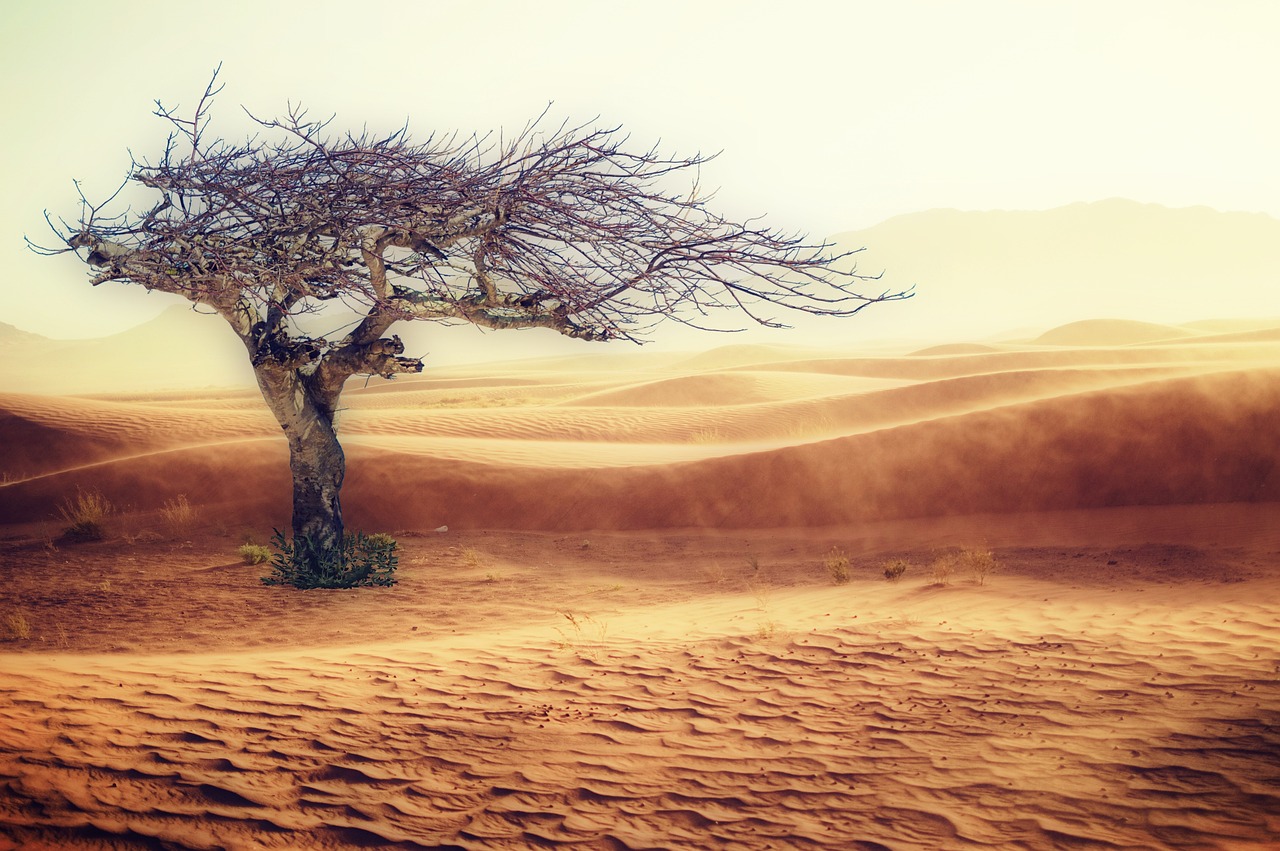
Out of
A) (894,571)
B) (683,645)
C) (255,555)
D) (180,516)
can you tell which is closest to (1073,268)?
(894,571)

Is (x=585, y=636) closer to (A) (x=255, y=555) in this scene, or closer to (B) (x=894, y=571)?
(B) (x=894, y=571)

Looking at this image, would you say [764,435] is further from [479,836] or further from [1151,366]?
[479,836]

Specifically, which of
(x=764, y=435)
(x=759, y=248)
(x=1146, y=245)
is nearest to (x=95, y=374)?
(x=764, y=435)

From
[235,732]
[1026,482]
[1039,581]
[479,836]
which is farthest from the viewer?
[1026,482]

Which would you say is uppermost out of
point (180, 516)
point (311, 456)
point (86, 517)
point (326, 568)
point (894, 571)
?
point (311, 456)

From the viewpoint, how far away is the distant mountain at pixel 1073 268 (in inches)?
6014

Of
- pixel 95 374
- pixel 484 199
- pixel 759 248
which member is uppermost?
pixel 95 374

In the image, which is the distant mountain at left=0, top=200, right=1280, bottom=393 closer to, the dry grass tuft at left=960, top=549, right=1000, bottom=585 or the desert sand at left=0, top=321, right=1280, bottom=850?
the desert sand at left=0, top=321, right=1280, bottom=850

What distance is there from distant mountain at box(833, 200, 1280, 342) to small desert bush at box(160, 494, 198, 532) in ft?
448

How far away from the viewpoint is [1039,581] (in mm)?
9805

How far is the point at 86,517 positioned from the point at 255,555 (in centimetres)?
376

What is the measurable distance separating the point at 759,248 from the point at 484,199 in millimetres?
2656

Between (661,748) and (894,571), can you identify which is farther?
(894,571)

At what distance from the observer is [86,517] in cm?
1355
